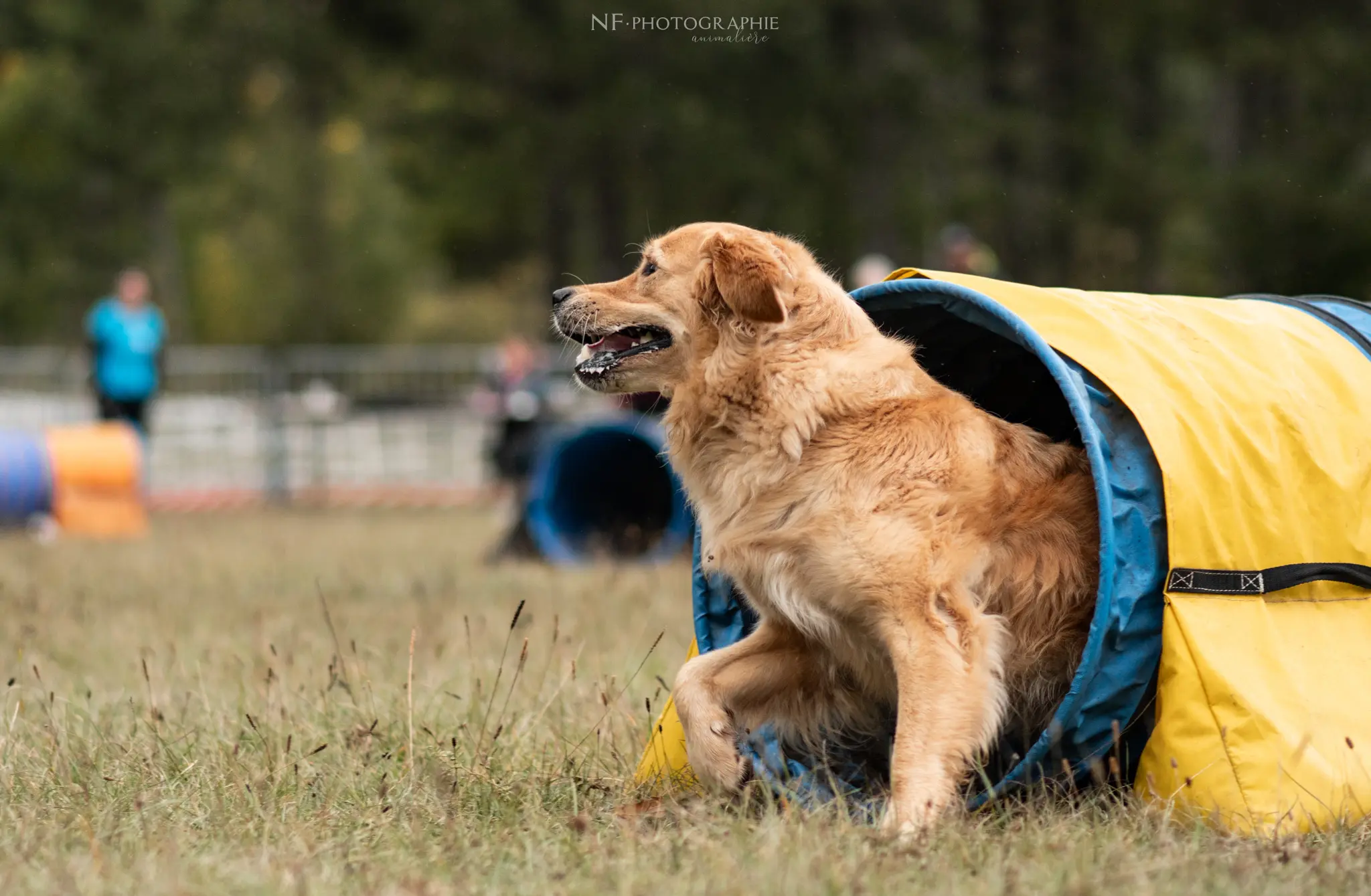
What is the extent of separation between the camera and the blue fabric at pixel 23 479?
1303cm

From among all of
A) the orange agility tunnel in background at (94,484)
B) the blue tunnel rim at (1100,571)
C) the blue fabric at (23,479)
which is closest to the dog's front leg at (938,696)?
the blue tunnel rim at (1100,571)

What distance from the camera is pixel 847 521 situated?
370 centimetres

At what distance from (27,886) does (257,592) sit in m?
5.72

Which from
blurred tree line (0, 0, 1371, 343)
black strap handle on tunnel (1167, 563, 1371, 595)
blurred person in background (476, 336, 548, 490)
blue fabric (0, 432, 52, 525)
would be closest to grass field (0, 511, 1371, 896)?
black strap handle on tunnel (1167, 563, 1371, 595)

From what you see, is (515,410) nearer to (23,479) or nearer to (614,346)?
(23,479)

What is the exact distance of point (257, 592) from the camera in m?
8.50

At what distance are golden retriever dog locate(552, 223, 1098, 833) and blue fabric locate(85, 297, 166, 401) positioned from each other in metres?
12.7

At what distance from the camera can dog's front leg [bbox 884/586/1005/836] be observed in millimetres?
3529

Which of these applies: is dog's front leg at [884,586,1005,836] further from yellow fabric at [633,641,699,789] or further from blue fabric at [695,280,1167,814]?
yellow fabric at [633,641,699,789]

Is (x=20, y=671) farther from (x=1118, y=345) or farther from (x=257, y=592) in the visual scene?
(x=1118, y=345)

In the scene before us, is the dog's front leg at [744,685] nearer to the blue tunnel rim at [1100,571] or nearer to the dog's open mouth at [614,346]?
the blue tunnel rim at [1100,571]

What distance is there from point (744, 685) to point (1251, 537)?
53.8 inches

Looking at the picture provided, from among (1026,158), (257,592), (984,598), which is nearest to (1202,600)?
(984,598)

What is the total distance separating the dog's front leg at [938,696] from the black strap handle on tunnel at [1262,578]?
476mm
